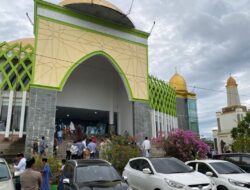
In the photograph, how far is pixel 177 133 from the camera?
597 inches

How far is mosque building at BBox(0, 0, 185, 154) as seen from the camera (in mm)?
18656

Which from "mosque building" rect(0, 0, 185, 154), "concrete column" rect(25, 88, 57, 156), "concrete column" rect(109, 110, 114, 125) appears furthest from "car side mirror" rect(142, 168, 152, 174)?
"concrete column" rect(109, 110, 114, 125)

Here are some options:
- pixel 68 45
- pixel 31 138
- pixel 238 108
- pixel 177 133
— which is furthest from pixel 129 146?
pixel 238 108

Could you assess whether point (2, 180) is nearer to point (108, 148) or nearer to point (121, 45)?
point (108, 148)

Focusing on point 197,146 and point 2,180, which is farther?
point 197,146

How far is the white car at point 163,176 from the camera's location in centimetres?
696

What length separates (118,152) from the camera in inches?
532

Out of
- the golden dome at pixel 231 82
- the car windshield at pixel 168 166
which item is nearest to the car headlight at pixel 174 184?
the car windshield at pixel 168 166

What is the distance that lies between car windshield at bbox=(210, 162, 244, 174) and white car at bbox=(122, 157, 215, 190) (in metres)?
1.42

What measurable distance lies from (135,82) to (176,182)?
17.1 meters

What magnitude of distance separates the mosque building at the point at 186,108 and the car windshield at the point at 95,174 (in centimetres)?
3488

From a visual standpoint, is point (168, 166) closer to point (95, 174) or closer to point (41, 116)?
point (95, 174)

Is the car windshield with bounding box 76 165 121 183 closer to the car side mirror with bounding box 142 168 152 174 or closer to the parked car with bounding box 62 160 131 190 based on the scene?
the parked car with bounding box 62 160 131 190

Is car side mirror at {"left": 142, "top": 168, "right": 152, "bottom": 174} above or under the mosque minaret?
under
